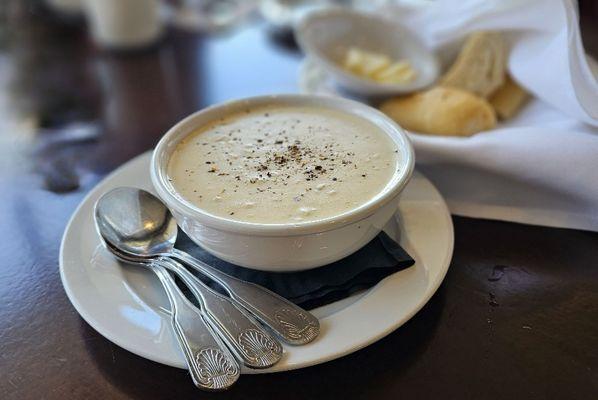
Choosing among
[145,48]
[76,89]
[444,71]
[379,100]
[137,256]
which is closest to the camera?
[137,256]

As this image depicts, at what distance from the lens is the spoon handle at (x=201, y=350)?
2.16ft

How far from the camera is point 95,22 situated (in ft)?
5.88

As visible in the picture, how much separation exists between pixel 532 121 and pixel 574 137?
23cm

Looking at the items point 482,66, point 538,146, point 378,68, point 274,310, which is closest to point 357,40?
point 378,68

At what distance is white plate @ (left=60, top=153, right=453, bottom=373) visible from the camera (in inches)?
27.8

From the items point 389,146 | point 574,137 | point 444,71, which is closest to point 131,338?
point 389,146

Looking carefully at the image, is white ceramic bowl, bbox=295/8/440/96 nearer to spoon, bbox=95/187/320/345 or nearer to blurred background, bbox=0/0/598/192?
blurred background, bbox=0/0/598/192

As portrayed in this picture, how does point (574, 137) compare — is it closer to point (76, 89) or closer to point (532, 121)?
point (532, 121)

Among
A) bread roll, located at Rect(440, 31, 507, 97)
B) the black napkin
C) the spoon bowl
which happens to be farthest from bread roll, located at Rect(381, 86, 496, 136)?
the spoon bowl

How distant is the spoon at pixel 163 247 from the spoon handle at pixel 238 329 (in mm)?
16

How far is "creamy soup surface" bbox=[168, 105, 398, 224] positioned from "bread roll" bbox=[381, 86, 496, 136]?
195mm

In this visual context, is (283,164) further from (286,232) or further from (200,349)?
(200,349)

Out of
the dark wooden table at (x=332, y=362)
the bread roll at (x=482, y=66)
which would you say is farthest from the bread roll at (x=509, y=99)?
the dark wooden table at (x=332, y=362)

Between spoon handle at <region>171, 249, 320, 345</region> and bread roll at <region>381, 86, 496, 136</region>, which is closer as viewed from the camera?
spoon handle at <region>171, 249, 320, 345</region>
